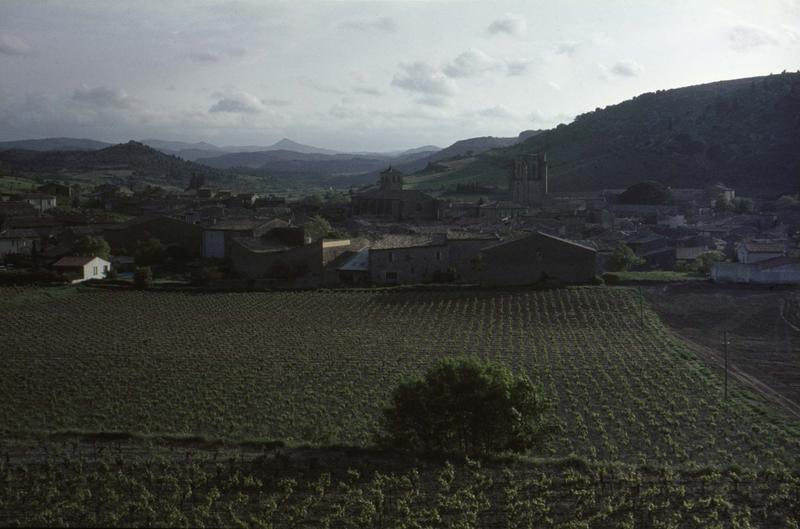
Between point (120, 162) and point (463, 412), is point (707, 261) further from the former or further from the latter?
point (120, 162)

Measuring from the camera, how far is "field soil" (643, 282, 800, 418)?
2202cm

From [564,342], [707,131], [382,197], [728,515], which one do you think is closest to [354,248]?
[564,342]

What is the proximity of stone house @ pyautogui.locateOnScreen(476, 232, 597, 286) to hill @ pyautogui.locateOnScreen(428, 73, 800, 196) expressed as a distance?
216 ft

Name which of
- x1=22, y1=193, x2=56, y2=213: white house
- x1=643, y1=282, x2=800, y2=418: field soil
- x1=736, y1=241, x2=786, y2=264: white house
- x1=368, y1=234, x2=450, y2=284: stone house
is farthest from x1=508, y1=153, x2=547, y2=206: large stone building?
x1=643, y1=282, x2=800, y2=418: field soil

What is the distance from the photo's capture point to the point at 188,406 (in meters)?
19.5

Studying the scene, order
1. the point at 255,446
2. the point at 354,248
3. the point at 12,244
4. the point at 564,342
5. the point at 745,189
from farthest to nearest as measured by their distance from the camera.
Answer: the point at 745,189 < the point at 12,244 < the point at 354,248 < the point at 564,342 < the point at 255,446

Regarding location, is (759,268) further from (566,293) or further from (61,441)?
(61,441)

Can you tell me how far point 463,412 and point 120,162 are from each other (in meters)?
166

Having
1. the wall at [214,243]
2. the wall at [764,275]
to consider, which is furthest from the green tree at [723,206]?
the wall at [214,243]

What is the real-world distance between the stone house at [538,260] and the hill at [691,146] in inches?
2591

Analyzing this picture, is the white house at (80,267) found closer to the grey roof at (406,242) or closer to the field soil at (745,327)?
the grey roof at (406,242)

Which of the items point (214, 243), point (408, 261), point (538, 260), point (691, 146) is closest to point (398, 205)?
point (214, 243)

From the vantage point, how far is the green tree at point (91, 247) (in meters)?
46.1

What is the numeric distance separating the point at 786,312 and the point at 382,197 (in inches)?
1627
